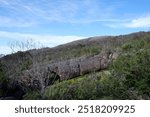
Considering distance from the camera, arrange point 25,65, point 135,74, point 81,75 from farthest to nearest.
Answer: point 25,65, point 81,75, point 135,74

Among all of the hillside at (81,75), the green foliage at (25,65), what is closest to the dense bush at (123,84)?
the hillside at (81,75)

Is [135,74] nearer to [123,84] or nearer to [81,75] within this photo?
[123,84]

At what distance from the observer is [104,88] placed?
1402 centimetres

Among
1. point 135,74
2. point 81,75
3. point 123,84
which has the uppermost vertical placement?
point 135,74

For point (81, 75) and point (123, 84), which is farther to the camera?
point (81, 75)

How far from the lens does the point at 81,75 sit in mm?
20688

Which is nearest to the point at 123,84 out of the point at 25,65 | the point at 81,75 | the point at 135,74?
the point at 135,74

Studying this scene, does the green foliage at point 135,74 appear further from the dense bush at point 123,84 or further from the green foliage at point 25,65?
the green foliage at point 25,65

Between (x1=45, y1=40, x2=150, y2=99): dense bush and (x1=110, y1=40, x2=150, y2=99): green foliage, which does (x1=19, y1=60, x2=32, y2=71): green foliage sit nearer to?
(x1=45, y1=40, x2=150, y2=99): dense bush

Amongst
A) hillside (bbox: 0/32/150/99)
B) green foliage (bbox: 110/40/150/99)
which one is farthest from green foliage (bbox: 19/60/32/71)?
green foliage (bbox: 110/40/150/99)

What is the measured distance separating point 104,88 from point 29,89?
23.1 feet

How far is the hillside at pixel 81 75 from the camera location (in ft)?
44.8

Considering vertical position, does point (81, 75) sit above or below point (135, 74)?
below

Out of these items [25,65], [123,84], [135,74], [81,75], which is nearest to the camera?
[123,84]
